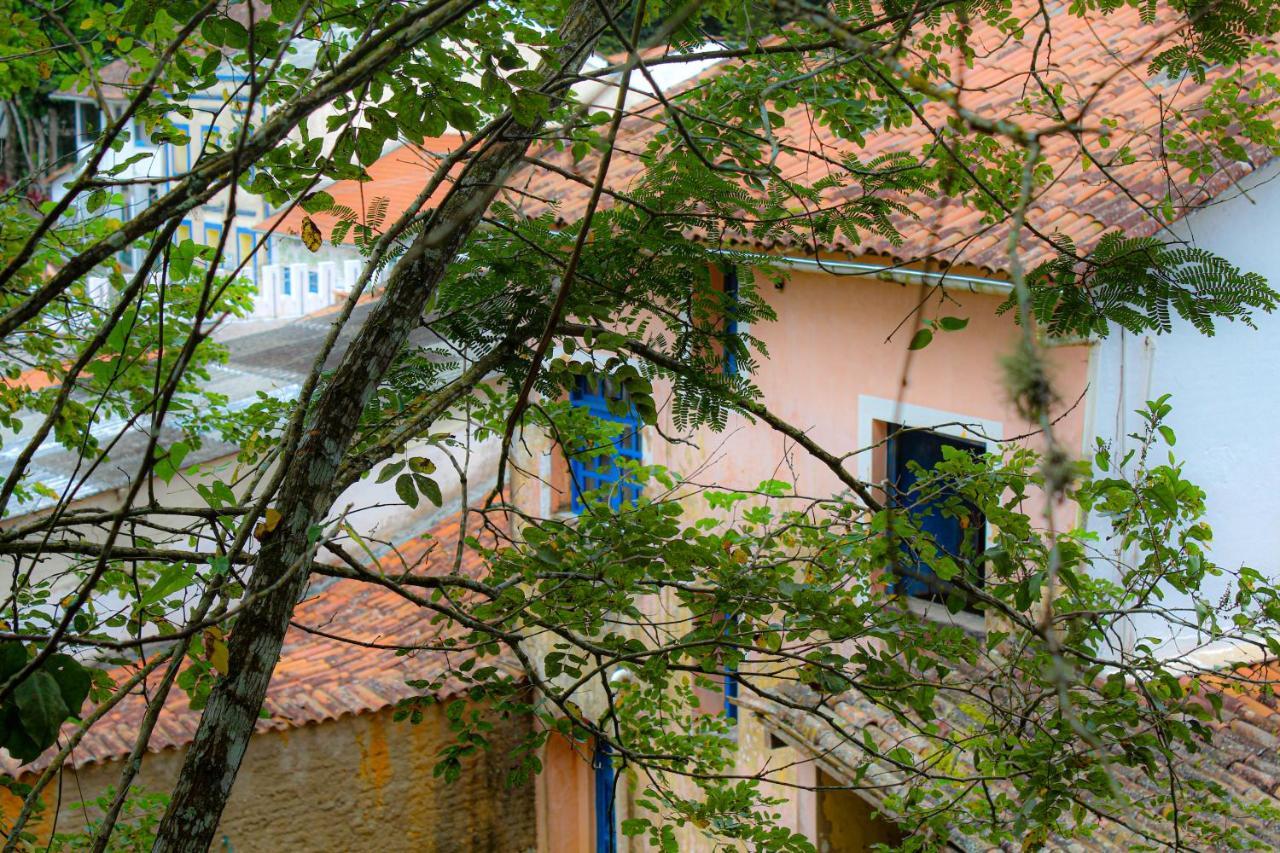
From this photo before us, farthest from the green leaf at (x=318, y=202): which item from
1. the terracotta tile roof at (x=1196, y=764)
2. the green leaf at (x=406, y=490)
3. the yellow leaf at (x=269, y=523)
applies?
the terracotta tile roof at (x=1196, y=764)

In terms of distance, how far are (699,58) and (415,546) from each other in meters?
7.89

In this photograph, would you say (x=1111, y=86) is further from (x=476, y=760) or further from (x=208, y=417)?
(x=476, y=760)

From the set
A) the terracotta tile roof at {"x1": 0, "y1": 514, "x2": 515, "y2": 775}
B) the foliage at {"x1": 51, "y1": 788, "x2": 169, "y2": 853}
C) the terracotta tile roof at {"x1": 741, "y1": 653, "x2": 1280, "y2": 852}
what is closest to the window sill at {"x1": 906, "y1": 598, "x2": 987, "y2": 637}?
the terracotta tile roof at {"x1": 741, "y1": 653, "x2": 1280, "y2": 852}

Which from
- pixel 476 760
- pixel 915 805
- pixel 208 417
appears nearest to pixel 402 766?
pixel 476 760

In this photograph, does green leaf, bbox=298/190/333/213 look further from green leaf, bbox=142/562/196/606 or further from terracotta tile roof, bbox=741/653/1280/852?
terracotta tile roof, bbox=741/653/1280/852

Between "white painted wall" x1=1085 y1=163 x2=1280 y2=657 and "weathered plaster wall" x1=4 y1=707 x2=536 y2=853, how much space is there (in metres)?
5.30

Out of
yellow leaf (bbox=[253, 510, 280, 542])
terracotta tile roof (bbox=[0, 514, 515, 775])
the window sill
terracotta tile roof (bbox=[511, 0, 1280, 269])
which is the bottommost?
terracotta tile roof (bbox=[0, 514, 515, 775])

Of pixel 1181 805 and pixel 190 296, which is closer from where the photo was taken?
pixel 1181 805

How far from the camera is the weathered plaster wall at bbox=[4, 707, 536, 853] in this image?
840 cm

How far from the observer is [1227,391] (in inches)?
232

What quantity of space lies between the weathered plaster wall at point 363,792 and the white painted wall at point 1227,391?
5.30 meters

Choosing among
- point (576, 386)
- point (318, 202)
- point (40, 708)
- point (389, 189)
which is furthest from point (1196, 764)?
point (389, 189)

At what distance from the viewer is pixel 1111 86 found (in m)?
6.96

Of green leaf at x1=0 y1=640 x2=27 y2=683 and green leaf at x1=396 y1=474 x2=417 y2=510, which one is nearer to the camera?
green leaf at x1=0 y1=640 x2=27 y2=683
